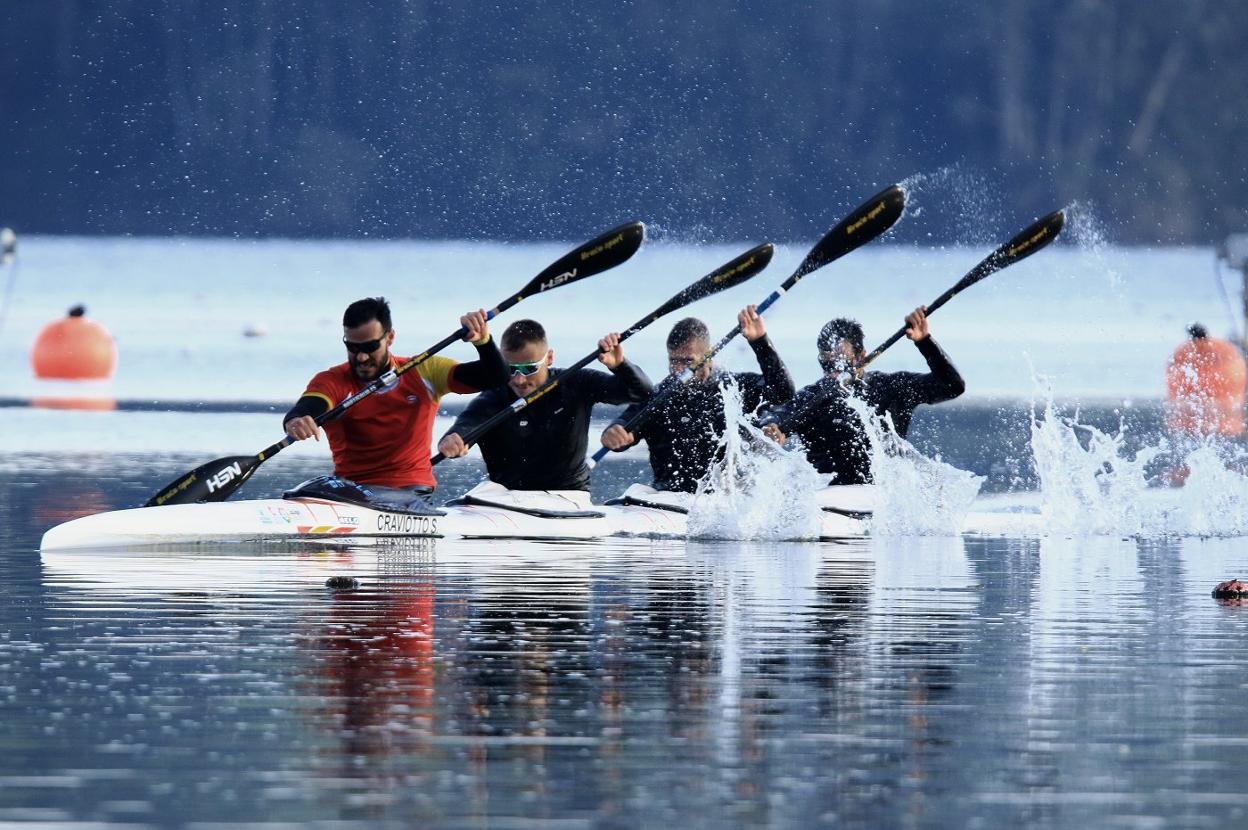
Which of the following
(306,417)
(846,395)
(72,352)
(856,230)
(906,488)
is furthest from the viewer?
(72,352)

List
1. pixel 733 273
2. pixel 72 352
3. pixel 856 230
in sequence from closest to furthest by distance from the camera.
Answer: pixel 733 273 → pixel 856 230 → pixel 72 352

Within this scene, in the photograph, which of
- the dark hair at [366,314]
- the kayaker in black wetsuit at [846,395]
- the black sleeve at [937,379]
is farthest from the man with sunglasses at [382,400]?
the black sleeve at [937,379]

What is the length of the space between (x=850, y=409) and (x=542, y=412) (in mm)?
2049

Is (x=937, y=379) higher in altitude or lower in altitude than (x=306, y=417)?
higher

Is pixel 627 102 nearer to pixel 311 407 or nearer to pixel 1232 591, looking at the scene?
pixel 311 407

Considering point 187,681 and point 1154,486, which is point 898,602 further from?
point 1154,486

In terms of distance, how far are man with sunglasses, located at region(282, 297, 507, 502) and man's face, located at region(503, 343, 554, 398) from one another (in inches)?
17.5

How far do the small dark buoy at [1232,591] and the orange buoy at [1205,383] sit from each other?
619 inches

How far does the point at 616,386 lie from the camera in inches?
582

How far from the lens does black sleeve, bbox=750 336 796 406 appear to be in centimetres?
1539

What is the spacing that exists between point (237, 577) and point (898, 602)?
10.0ft

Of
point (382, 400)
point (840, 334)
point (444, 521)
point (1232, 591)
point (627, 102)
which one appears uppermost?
point (627, 102)

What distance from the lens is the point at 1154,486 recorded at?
19.4 m

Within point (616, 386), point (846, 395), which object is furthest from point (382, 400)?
point (846, 395)
